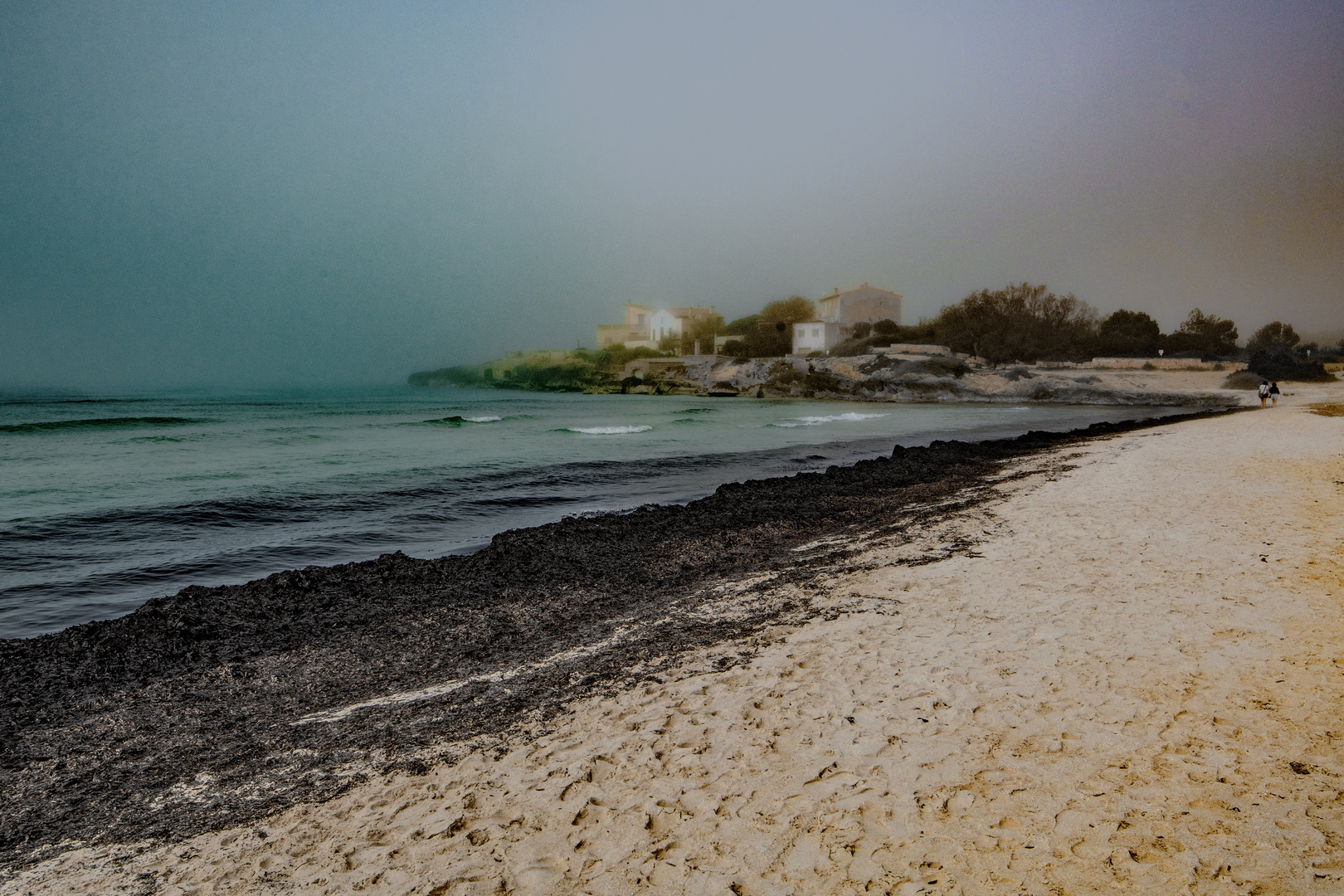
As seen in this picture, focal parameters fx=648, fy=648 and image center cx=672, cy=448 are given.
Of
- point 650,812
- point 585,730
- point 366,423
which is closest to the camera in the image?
point 650,812

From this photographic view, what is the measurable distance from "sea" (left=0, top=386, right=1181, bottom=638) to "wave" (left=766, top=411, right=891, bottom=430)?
10.7 inches

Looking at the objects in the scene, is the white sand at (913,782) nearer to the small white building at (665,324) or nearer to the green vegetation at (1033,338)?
the green vegetation at (1033,338)


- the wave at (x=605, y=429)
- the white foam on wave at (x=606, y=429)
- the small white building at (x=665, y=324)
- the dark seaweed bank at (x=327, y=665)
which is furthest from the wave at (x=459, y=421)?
the small white building at (x=665, y=324)

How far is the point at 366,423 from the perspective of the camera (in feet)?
116

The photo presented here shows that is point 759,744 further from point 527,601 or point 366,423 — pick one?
point 366,423

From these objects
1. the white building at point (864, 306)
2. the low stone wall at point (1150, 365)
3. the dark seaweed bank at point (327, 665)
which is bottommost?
the dark seaweed bank at point (327, 665)

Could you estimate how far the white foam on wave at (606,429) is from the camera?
2877 centimetres

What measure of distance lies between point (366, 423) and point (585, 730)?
116 ft

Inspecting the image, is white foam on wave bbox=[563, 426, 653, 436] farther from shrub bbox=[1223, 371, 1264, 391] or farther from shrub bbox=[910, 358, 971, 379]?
shrub bbox=[1223, 371, 1264, 391]

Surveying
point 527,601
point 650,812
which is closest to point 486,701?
point 650,812

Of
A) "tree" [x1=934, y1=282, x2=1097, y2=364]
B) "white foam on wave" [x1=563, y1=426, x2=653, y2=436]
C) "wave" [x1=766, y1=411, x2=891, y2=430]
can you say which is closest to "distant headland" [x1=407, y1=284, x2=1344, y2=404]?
"tree" [x1=934, y1=282, x2=1097, y2=364]

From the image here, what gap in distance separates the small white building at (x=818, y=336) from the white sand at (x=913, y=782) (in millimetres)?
73229

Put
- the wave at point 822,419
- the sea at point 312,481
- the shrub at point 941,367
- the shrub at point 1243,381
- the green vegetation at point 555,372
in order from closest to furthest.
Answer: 1. the sea at point 312,481
2. the wave at point 822,419
3. the shrub at point 1243,381
4. the shrub at point 941,367
5. the green vegetation at point 555,372

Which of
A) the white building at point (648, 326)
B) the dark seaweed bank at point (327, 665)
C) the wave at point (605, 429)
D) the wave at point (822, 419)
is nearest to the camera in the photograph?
the dark seaweed bank at point (327, 665)
